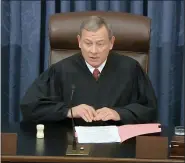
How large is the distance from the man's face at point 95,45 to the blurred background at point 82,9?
98cm

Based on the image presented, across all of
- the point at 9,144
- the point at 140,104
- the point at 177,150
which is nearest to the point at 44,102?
the point at 140,104

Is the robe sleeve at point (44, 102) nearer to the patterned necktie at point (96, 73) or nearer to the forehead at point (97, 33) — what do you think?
the patterned necktie at point (96, 73)

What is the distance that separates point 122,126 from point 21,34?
160cm

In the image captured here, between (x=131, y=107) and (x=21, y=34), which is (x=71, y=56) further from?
(x=21, y=34)

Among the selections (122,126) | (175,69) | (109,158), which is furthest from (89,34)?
(175,69)

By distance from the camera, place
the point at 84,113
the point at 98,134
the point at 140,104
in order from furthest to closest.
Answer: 1. the point at 140,104
2. the point at 84,113
3. the point at 98,134

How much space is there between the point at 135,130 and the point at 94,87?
54cm

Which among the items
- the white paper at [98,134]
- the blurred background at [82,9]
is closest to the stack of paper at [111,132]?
the white paper at [98,134]

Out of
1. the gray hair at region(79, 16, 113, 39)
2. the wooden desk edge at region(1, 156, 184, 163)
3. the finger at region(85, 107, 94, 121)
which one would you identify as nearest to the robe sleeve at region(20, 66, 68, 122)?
the finger at region(85, 107, 94, 121)

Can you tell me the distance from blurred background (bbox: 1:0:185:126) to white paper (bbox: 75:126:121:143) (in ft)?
4.75

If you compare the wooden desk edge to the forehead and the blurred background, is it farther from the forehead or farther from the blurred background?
the blurred background

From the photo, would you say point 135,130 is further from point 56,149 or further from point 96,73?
point 96,73

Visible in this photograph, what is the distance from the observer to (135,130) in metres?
2.50

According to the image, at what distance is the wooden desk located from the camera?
2098mm
